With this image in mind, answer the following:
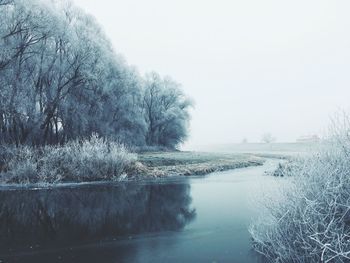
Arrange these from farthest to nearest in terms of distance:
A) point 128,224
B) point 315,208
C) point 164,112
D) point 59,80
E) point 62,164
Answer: point 164,112 → point 59,80 → point 62,164 → point 128,224 → point 315,208

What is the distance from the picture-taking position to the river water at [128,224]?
10133 mm

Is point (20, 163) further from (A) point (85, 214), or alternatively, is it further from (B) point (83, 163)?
(A) point (85, 214)

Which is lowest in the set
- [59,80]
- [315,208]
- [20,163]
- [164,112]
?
[315,208]

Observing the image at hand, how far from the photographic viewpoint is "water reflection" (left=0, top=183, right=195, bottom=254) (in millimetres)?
12125

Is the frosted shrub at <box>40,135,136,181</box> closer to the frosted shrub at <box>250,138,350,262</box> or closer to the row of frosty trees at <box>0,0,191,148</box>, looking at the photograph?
the row of frosty trees at <box>0,0,191,148</box>

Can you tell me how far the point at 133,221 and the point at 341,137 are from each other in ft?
27.6

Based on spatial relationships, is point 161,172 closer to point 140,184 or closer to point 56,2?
point 140,184

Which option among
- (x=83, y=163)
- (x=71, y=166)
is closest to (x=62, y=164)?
(x=71, y=166)

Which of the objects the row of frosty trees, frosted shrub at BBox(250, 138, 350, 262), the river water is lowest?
the river water

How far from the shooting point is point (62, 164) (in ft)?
83.0

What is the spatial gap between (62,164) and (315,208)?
2026 cm

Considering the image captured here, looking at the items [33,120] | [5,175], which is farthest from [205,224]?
[33,120]

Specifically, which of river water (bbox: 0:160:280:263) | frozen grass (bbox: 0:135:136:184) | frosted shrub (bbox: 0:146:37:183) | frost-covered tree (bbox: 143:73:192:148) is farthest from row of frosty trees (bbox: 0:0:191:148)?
frost-covered tree (bbox: 143:73:192:148)

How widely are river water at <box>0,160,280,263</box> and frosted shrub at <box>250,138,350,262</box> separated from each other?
1.12 m
